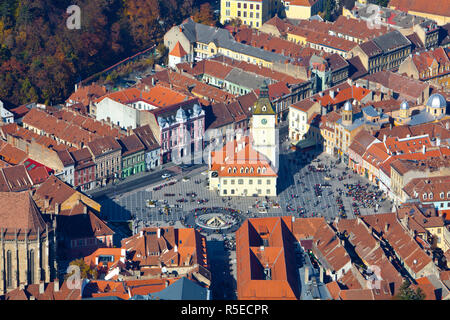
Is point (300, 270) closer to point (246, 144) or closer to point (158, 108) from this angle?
point (246, 144)

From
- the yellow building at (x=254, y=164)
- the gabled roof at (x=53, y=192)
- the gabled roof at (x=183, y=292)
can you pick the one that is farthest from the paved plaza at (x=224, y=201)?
the gabled roof at (x=183, y=292)

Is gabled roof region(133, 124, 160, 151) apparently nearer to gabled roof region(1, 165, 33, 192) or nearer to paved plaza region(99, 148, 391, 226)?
paved plaza region(99, 148, 391, 226)

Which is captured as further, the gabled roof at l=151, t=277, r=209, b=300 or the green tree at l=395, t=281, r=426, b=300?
the green tree at l=395, t=281, r=426, b=300

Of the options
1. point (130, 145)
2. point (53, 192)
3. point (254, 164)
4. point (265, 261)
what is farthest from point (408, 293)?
point (130, 145)

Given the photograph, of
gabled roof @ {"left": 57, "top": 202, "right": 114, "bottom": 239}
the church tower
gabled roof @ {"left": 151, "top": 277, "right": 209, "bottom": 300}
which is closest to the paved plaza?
the church tower

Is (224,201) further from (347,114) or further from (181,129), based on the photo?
(347,114)
